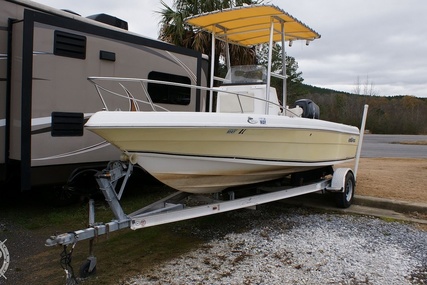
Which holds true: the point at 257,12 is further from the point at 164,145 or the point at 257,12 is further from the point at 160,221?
the point at 160,221

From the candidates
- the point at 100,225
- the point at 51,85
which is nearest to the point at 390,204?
the point at 100,225

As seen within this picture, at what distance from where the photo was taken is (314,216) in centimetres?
515

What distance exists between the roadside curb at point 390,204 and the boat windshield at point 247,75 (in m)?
2.38

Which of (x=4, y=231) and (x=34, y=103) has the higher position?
(x=34, y=103)

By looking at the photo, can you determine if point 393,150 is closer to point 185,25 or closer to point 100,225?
point 185,25

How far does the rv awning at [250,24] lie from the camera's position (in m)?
4.59

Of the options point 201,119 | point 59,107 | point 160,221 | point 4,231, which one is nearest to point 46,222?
point 4,231

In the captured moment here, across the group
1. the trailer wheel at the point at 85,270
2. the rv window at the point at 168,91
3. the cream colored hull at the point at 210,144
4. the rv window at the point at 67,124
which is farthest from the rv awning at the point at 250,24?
the trailer wheel at the point at 85,270

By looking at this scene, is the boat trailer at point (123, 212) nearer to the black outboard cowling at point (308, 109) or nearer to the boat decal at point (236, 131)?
the boat decal at point (236, 131)

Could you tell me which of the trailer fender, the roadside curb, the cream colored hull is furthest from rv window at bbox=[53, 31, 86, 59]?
the roadside curb

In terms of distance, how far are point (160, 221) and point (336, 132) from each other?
9.34ft

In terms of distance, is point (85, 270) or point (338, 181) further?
point (338, 181)

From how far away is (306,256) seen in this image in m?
3.67

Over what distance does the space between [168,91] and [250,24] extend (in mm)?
1572
